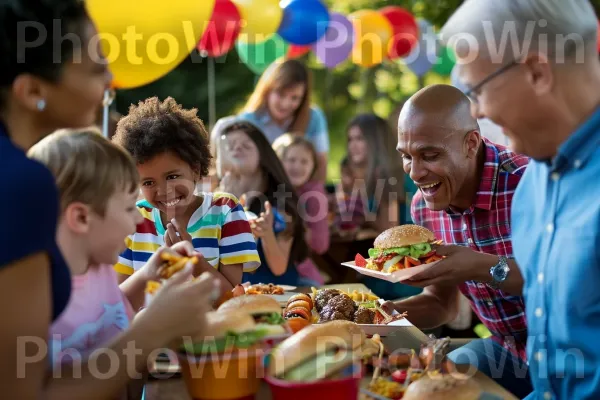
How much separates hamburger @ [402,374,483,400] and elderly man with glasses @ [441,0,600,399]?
29 centimetres

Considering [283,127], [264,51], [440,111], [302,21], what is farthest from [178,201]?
[264,51]

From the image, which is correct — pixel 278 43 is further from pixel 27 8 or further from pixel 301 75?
pixel 27 8

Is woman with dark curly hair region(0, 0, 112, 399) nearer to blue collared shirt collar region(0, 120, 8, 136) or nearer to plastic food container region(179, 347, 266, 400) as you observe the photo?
blue collared shirt collar region(0, 120, 8, 136)

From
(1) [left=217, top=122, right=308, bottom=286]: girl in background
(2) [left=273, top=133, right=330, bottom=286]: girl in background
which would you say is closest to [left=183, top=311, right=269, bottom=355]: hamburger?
(1) [left=217, top=122, right=308, bottom=286]: girl in background

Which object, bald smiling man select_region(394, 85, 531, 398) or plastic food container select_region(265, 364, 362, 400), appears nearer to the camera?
plastic food container select_region(265, 364, 362, 400)

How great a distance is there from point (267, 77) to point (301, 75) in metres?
0.33

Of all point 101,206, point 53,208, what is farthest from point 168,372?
point 53,208

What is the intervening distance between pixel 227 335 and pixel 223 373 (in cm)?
9

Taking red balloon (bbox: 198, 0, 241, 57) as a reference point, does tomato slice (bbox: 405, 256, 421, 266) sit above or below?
below

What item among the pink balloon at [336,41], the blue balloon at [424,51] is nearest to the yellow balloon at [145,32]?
the pink balloon at [336,41]

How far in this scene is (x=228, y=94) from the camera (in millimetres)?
13633

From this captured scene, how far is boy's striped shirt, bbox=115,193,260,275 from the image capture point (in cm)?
292

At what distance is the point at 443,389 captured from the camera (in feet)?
5.22

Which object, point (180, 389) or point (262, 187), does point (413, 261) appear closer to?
point (180, 389)
